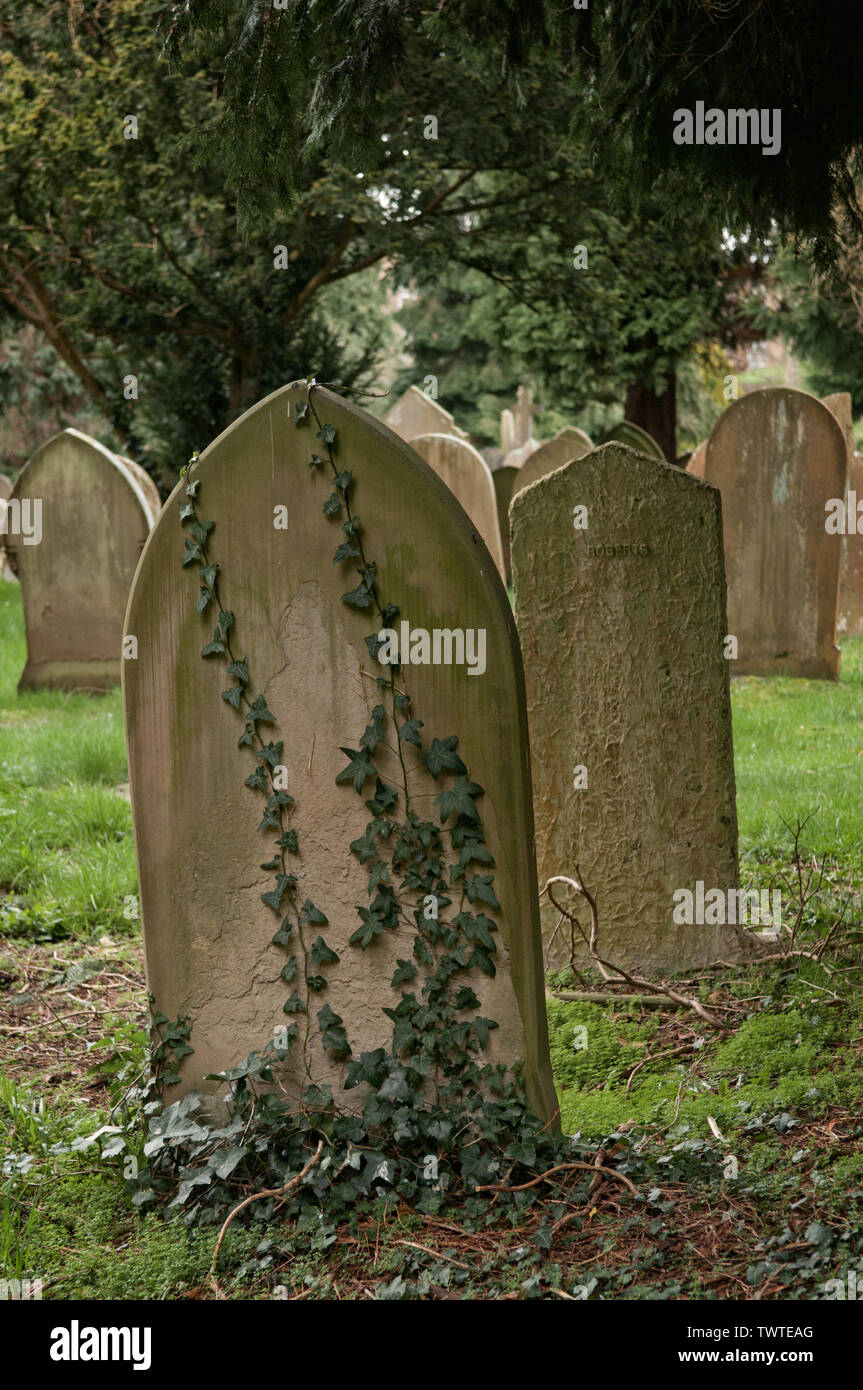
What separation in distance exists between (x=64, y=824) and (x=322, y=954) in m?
3.25

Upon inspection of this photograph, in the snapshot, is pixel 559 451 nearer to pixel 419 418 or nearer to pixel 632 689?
pixel 419 418

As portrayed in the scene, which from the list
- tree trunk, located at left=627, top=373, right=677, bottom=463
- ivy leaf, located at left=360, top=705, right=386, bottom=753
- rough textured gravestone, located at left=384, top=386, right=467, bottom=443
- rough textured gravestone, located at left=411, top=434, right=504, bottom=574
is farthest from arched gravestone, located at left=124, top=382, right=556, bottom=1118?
tree trunk, located at left=627, top=373, right=677, bottom=463

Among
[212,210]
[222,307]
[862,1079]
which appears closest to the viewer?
[862,1079]

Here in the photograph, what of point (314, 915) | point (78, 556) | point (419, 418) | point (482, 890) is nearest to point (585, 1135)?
point (482, 890)

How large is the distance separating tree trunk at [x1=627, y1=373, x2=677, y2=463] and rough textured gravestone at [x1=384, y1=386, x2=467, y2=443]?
469 cm

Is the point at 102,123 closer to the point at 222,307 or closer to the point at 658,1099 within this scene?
the point at 222,307

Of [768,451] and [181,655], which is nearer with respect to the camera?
[181,655]

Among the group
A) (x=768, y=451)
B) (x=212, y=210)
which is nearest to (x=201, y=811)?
(x=768, y=451)

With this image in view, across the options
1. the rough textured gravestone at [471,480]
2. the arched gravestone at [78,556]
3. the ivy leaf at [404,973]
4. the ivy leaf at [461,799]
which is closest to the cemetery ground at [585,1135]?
the ivy leaf at [404,973]

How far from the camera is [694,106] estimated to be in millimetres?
4117

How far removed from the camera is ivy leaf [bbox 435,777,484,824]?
293 centimetres

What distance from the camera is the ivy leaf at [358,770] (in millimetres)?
3012

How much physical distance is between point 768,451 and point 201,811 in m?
7.08

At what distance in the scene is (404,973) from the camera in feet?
9.89
